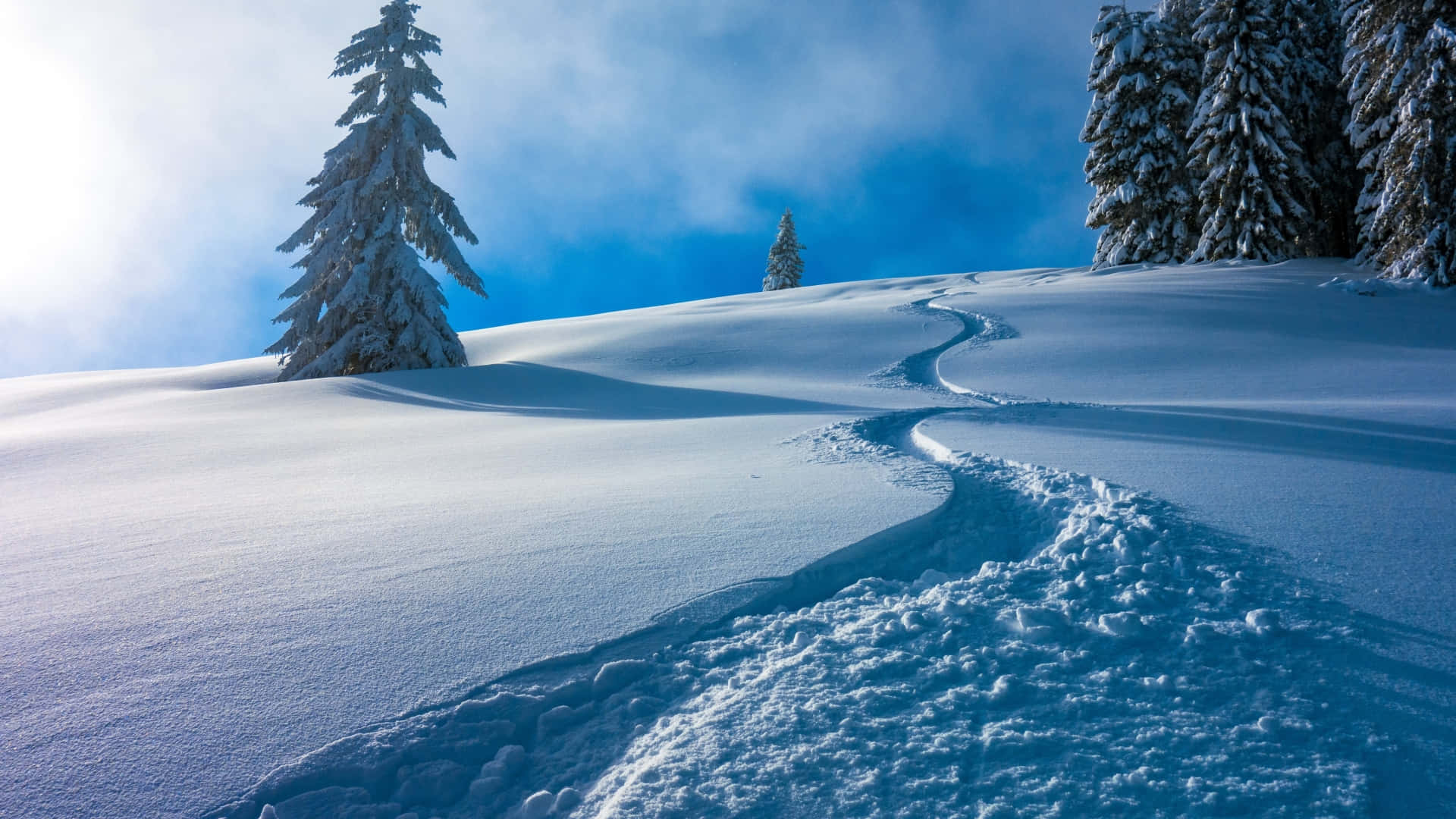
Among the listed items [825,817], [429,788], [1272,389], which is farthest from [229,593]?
[1272,389]

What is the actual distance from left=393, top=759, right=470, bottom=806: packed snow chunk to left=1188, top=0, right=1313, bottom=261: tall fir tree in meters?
25.6

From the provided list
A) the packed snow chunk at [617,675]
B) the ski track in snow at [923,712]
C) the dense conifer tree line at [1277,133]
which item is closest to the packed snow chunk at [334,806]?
the ski track in snow at [923,712]

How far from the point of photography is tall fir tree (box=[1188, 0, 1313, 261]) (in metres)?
20.5

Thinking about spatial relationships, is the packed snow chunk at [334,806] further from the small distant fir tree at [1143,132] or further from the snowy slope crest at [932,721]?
the small distant fir tree at [1143,132]

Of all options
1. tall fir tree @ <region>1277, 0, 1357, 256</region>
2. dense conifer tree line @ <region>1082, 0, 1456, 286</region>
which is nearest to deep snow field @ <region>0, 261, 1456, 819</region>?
dense conifer tree line @ <region>1082, 0, 1456, 286</region>

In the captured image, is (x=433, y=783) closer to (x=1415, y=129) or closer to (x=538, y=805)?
(x=538, y=805)

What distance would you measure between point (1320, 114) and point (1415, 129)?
34.0 ft

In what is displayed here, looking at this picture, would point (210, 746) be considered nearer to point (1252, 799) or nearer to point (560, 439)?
point (1252, 799)

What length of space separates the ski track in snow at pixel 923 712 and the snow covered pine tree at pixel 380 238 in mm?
13170

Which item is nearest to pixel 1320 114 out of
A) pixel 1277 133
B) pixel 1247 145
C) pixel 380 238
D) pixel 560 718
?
pixel 1277 133

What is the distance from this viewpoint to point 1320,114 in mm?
23531

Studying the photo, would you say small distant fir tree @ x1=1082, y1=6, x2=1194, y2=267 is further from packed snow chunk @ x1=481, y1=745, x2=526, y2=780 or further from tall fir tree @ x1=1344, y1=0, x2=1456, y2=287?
packed snow chunk @ x1=481, y1=745, x2=526, y2=780

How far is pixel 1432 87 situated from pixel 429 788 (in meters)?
22.3

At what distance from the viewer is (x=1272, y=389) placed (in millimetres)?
8914
